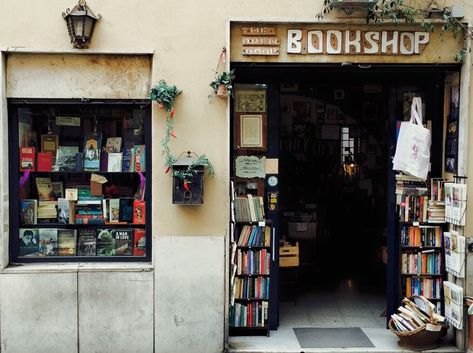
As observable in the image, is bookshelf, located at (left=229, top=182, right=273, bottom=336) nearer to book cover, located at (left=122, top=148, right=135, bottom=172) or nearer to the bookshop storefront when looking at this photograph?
the bookshop storefront

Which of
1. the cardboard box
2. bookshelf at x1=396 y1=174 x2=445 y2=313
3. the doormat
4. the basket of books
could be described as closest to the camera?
the basket of books

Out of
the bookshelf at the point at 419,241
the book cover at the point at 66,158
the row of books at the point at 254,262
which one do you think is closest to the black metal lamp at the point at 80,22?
the book cover at the point at 66,158

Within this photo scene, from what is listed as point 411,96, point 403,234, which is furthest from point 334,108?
point 403,234

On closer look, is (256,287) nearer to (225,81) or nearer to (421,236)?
(421,236)

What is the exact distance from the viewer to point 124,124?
265 inches

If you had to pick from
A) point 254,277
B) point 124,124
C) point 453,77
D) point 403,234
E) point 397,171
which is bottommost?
point 254,277

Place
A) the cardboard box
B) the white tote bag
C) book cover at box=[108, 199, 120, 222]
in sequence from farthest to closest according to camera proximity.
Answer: the cardboard box, book cover at box=[108, 199, 120, 222], the white tote bag

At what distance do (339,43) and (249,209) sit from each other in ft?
7.33

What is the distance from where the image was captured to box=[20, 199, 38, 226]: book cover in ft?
21.8

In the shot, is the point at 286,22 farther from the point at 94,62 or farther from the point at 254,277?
the point at 254,277

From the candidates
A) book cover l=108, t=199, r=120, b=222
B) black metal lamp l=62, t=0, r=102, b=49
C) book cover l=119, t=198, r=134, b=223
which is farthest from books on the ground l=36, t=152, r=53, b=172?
black metal lamp l=62, t=0, r=102, b=49

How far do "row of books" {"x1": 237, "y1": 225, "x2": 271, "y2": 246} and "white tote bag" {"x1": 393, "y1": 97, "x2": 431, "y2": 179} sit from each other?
5.96ft

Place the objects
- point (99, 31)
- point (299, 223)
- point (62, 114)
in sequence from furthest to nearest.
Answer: point (299, 223), point (62, 114), point (99, 31)

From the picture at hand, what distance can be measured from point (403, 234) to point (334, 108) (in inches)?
131
